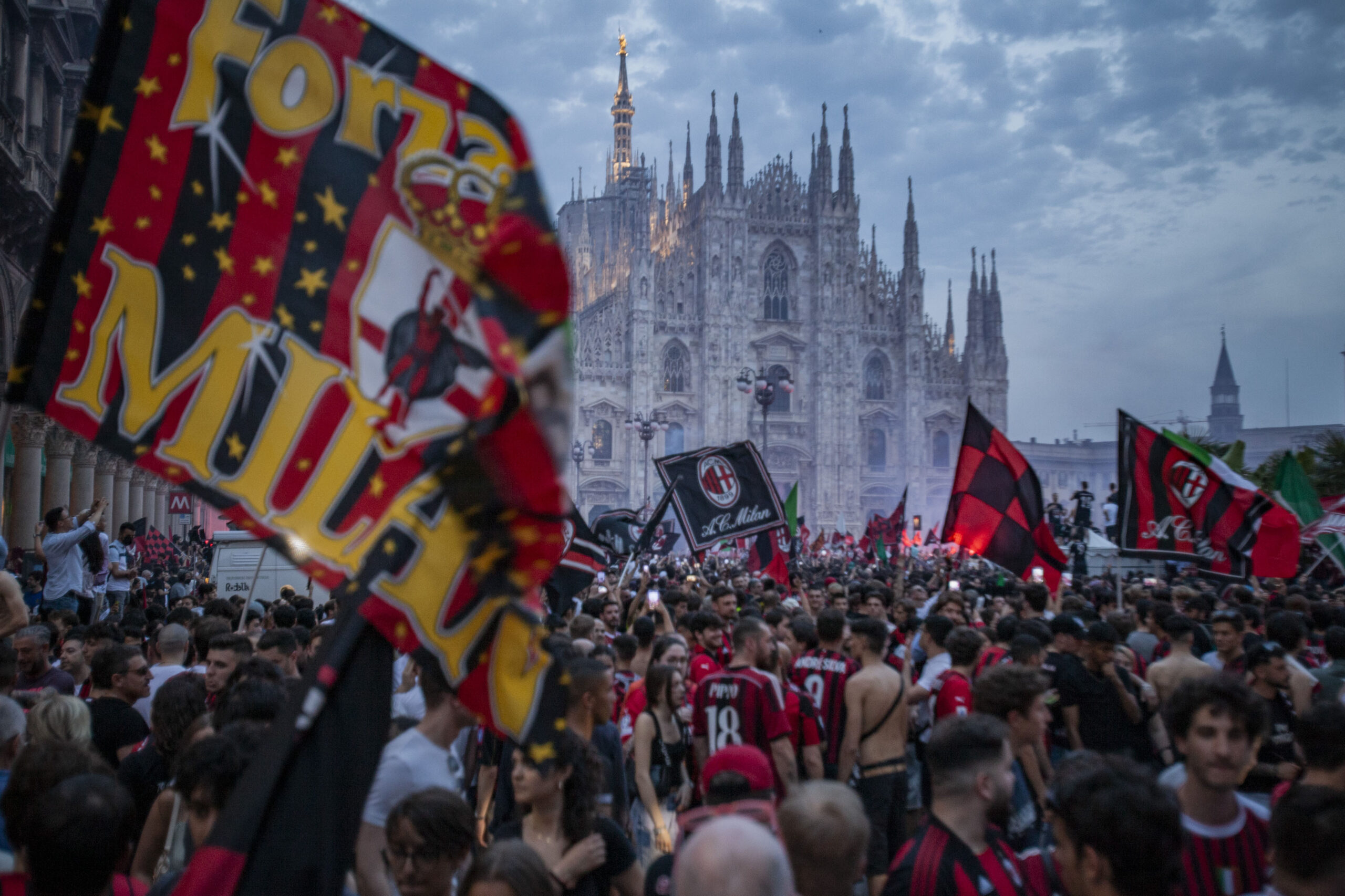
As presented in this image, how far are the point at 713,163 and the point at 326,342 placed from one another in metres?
54.0

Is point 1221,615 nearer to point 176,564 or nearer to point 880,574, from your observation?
point 880,574

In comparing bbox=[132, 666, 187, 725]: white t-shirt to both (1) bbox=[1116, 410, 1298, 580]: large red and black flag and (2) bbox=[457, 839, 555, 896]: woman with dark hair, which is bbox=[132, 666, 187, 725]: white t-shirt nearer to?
(2) bbox=[457, 839, 555, 896]: woman with dark hair

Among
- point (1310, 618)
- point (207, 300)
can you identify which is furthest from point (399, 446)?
point (1310, 618)

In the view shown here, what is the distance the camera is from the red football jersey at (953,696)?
577 cm

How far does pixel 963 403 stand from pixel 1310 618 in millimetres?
48115

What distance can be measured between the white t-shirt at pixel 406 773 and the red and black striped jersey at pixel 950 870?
143 cm

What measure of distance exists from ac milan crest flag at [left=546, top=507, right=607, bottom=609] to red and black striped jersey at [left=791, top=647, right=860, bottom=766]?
3.00 m

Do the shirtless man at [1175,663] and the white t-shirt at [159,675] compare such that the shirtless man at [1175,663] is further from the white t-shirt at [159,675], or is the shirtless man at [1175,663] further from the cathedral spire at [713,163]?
the cathedral spire at [713,163]

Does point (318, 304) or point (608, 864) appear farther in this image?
point (608, 864)

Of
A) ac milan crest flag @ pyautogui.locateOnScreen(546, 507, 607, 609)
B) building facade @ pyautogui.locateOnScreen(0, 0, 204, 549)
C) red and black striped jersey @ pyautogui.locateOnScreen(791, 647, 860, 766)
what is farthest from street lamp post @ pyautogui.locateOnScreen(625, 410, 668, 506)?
red and black striped jersey @ pyautogui.locateOnScreen(791, 647, 860, 766)

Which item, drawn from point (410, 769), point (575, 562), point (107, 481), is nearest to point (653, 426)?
point (107, 481)

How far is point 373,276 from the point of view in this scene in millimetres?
2695

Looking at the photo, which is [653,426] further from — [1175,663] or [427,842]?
[427,842]

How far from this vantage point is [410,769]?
3.40 meters
